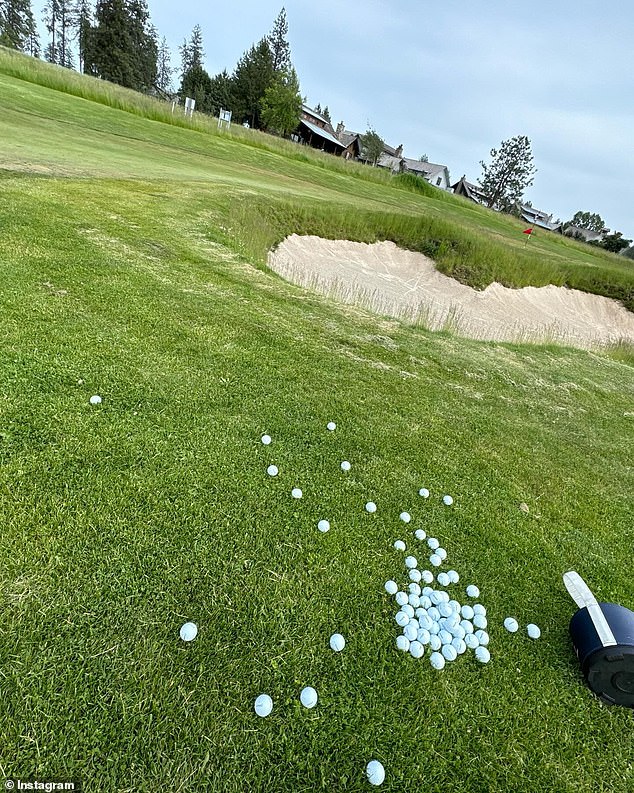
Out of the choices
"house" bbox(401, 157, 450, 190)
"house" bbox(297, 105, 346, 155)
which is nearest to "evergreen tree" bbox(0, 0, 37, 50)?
"house" bbox(297, 105, 346, 155)

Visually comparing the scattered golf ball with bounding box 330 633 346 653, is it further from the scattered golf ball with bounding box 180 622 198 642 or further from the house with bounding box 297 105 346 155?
the house with bounding box 297 105 346 155

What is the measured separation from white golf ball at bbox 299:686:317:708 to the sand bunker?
7.25 meters

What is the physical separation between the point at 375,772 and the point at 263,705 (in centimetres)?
36

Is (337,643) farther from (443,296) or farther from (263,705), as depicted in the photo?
(443,296)

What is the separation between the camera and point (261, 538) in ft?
5.85

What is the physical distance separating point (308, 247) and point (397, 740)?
31.7ft

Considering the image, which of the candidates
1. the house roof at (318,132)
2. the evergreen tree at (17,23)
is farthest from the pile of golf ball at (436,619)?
the evergreen tree at (17,23)

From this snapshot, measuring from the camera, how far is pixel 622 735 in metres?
1.41

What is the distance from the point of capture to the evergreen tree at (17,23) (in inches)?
1833

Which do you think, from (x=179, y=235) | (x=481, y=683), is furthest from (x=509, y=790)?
(x=179, y=235)

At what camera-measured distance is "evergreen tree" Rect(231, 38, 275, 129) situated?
43.3m

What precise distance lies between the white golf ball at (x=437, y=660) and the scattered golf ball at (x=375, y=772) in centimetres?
39

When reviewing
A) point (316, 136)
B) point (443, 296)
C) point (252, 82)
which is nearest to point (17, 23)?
point (252, 82)

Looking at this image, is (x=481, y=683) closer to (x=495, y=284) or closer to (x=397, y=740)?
(x=397, y=740)
